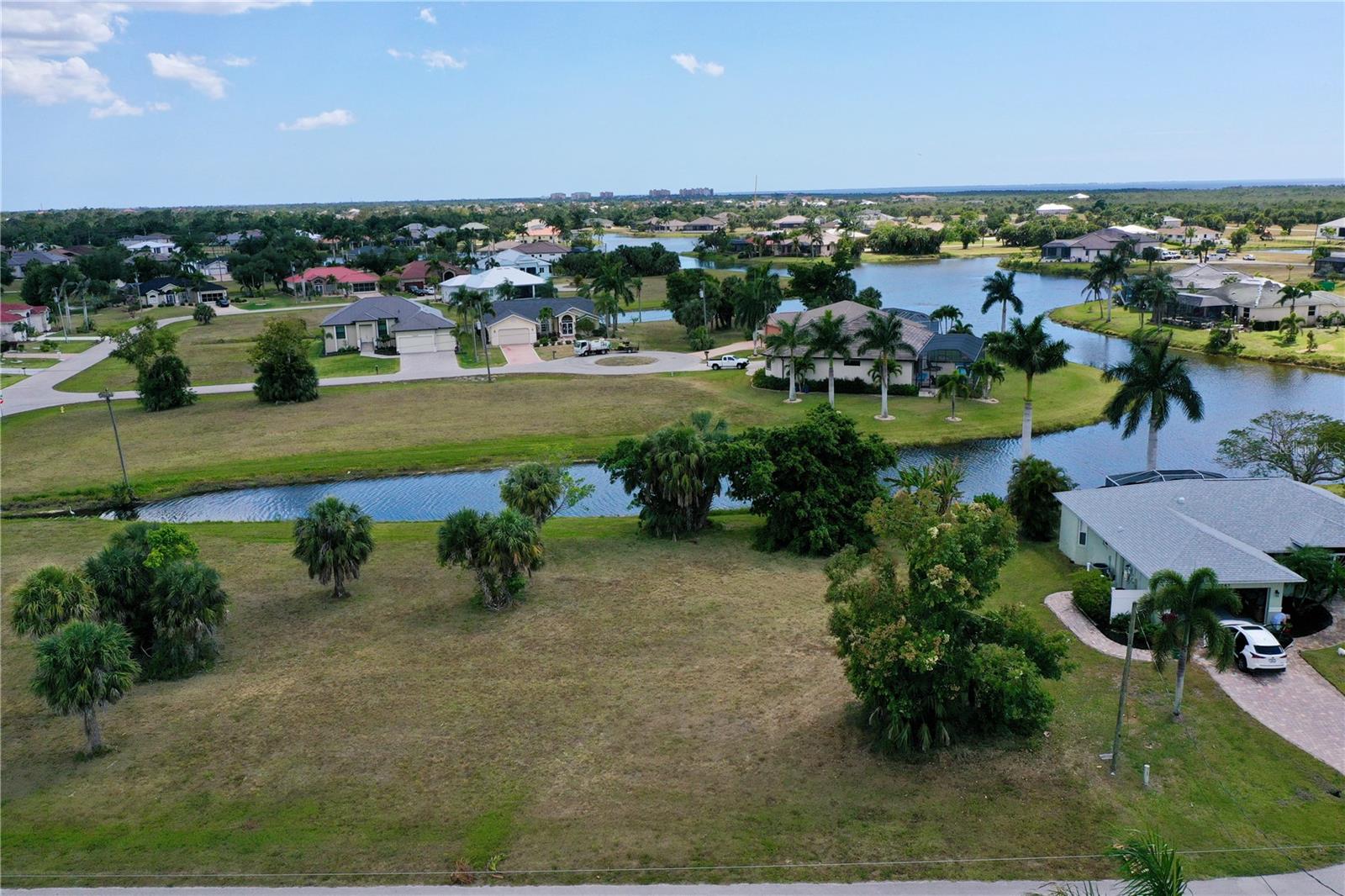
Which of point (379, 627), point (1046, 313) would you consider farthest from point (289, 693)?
point (1046, 313)

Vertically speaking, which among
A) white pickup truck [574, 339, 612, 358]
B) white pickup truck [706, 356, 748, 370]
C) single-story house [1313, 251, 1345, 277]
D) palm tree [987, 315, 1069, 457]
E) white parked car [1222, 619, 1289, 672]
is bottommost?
white parked car [1222, 619, 1289, 672]

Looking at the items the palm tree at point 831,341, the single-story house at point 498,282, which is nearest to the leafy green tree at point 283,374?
the palm tree at point 831,341

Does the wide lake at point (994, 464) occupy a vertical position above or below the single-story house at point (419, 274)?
below

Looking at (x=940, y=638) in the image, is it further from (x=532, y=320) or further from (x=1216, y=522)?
(x=532, y=320)

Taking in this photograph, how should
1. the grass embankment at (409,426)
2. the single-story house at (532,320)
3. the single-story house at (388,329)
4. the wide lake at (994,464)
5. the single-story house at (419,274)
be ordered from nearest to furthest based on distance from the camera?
the wide lake at (994,464), the grass embankment at (409,426), the single-story house at (388,329), the single-story house at (532,320), the single-story house at (419,274)

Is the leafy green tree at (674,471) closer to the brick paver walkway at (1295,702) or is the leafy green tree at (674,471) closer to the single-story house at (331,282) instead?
the brick paver walkway at (1295,702)

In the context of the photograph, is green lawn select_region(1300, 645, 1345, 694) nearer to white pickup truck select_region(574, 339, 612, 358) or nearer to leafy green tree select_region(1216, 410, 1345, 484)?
leafy green tree select_region(1216, 410, 1345, 484)

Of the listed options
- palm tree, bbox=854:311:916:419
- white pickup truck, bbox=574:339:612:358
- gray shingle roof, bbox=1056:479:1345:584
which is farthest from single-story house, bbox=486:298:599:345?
gray shingle roof, bbox=1056:479:1345:584
